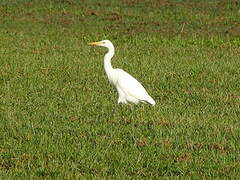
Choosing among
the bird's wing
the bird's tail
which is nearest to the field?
the bird's tail

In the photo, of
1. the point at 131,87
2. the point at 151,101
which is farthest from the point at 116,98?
the point at 151,101

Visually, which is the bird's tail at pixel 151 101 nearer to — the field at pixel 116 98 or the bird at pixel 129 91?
the bird at pixel 129 91

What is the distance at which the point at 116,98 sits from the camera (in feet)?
46.2

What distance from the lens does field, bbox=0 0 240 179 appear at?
892 cm

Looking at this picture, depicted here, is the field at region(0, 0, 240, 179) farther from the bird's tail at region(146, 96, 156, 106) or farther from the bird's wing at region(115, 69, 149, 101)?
the bird's wing at region(115, 69, 149, 101)

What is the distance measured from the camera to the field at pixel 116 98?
8.92 m

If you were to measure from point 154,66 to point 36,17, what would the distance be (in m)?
11.9

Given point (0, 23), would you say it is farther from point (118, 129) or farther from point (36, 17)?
point (118, 129)

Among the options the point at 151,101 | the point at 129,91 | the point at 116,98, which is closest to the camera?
the point at 151,101

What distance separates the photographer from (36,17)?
29.4m

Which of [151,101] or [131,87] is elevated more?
[131,87]

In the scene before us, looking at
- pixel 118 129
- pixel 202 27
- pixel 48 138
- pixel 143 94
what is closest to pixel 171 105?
pixel 143 94

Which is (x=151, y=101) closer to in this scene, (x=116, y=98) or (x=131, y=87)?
(x=131, y=87)

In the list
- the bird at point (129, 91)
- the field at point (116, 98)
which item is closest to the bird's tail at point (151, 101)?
the bird at point (129, 91)
